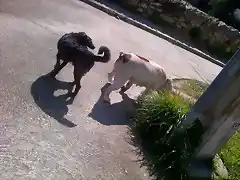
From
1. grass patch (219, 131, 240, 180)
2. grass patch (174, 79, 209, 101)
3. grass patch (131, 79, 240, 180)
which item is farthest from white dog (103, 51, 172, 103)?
grass patch (219, 131, 240, 180)

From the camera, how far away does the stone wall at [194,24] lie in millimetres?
12430

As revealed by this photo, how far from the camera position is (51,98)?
600 centimetres

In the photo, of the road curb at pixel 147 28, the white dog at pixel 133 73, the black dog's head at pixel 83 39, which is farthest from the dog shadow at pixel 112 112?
the road curb at pixel 147 28

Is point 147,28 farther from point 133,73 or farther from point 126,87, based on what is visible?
point 133,73

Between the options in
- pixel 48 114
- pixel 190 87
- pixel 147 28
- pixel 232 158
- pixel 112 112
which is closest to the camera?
pixel 48 114

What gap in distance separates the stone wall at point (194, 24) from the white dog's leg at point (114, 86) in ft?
20.4

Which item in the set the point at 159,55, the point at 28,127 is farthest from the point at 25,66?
the point at 159,55

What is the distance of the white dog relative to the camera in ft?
20.9

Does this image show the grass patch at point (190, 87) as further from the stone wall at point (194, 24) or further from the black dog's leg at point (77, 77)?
the stone wall at point (194, 24)

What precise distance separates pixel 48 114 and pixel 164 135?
1.52 m

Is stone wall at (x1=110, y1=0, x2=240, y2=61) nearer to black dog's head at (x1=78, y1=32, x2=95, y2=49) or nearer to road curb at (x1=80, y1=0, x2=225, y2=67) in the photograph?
road curb at (x1=80, y1=0, x2=225, y2=67)

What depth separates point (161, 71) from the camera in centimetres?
678

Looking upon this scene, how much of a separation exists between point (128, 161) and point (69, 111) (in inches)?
40.9

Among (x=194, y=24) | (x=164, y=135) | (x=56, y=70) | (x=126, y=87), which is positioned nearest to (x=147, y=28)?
(x=194, y=24)
